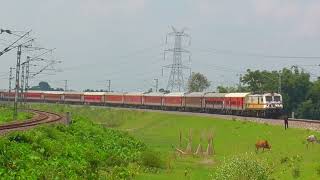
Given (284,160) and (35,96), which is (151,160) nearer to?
(284,160)

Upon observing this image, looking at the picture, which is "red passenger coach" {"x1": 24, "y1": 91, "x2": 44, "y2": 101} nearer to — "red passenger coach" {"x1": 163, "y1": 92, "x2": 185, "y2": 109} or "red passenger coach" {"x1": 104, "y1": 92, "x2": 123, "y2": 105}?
"red passenger coach" {"x1": 104, "y1": 92, "x2": 123, "y2": 105}

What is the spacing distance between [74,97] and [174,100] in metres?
36.3

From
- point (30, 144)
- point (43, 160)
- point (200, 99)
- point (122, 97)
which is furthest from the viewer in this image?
point (122, 97)

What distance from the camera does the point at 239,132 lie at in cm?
5994

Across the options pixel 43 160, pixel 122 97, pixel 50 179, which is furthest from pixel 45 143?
pixel 122 97

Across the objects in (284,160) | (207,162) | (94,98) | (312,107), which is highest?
(94,98)

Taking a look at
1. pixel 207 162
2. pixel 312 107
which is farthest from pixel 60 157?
pixel 312 107

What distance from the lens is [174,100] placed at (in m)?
108

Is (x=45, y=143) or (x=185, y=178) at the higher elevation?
(x=45, y=143)

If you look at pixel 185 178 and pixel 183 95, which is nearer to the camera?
pixel 185 178

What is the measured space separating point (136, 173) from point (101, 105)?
101 metres

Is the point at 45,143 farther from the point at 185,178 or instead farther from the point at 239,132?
the point at 239,132

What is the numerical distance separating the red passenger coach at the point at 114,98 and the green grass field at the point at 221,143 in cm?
2366

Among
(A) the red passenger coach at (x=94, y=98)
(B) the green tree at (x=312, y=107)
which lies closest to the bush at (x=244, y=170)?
(B) the green tree at (x=312, y=107)
